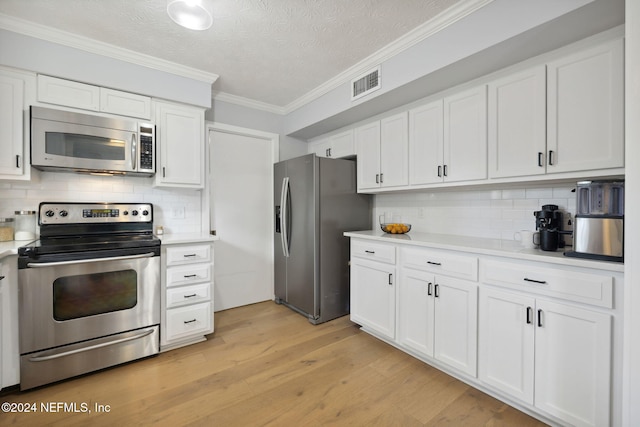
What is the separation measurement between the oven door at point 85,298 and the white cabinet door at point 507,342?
8.09 ft

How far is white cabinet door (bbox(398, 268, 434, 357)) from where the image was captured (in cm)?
217

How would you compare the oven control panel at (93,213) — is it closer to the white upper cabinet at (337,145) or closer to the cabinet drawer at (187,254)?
the cabinet drawer at (187,254)

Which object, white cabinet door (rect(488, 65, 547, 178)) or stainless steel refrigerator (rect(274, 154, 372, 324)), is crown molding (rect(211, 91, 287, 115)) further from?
white cabinet door (rect(488, 65, 547, 178))

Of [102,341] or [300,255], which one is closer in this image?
[102,341]

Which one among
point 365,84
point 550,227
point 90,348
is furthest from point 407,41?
point 90,348

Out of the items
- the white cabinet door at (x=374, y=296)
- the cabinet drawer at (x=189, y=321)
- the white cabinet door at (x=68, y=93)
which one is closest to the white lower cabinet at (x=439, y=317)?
the white cabinet door at (x=374, y=296)

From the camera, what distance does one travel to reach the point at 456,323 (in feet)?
6.55

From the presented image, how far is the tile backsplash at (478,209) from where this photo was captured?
2096 millimetres

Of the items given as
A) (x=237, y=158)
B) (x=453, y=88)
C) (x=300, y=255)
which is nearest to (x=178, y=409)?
(x=300, y=255)

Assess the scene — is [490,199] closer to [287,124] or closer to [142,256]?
[287,124]

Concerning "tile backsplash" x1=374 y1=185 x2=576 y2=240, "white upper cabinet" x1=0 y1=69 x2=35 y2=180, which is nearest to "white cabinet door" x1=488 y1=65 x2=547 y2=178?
"tile backsplash" x1=374 y1=185 x2=576 y2=240

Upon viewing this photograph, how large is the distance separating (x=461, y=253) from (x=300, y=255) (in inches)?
68.2

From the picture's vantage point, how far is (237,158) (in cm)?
353

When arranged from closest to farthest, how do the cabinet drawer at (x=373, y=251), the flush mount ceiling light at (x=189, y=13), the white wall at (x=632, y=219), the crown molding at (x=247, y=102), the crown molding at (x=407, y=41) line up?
the white wall at (x=632, y=219) → the flush mount ceiling light at (x=189, y=13) → the crown molding at (x=407, y=41) → the cabinet drawer at (x=373, y=251) → the crown molding at (x=247, y=102)
